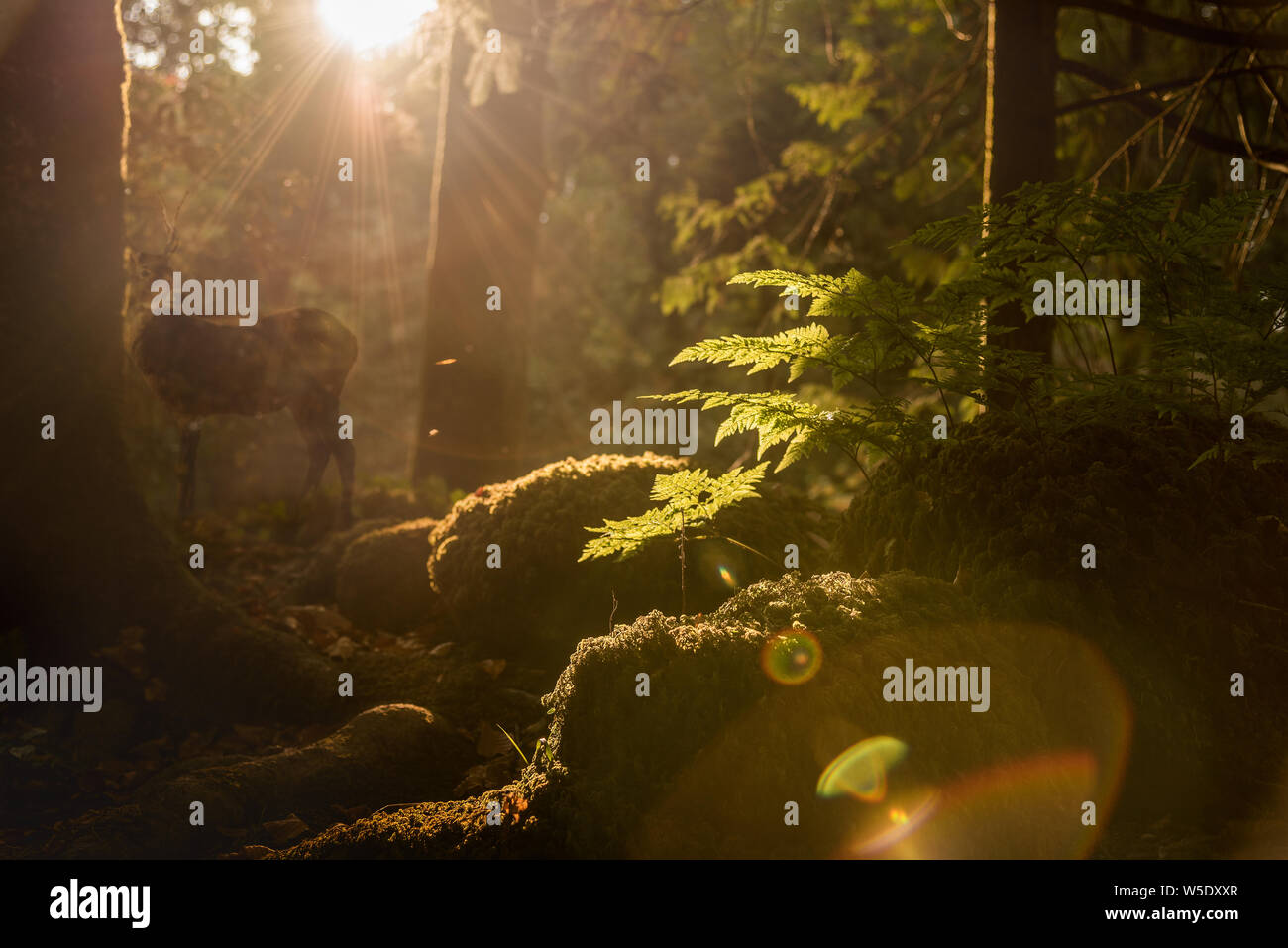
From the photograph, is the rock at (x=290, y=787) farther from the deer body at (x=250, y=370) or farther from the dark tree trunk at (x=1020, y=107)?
the dark tree trunk at (x=1020, y=107)

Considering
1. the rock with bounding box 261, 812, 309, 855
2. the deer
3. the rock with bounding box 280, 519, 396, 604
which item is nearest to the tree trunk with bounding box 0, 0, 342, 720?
the deer

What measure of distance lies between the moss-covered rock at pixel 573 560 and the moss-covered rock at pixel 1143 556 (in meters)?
0.97

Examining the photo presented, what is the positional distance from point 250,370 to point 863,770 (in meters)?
5.12

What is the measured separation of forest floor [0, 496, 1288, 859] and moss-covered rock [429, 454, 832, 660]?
0.29m

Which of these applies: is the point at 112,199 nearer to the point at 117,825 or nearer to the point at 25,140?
the point at 25,140

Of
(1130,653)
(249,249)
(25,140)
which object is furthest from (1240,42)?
(249,249)

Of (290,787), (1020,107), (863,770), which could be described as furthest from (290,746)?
(1020,107)

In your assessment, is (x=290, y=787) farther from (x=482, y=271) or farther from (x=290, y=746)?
(x=482, y=271)

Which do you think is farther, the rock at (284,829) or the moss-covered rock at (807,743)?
the rock at (284,829)

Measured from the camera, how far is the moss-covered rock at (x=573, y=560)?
216 inches

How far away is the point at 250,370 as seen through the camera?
21.3 feet

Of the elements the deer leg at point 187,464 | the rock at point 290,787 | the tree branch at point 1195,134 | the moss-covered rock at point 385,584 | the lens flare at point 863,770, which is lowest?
the rock at point 290,787

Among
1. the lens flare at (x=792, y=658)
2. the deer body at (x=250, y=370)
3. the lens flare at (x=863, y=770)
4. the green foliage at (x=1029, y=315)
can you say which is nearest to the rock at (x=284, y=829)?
the lens flare at (x=792, y=658)

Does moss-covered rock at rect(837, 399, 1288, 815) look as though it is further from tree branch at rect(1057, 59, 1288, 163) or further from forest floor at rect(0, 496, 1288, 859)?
tree branch at rect(1057, 59, 1288, 163)
